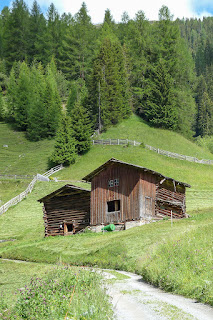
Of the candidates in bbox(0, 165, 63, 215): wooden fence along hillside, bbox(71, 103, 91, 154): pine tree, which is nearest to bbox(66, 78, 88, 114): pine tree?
bbox(71, 103, 91, 154): pine tree

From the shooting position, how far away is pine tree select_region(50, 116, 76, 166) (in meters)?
76.2

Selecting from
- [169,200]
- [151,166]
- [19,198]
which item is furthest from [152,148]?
[169,200]

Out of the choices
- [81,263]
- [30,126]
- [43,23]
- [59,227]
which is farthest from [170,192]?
[43,23]

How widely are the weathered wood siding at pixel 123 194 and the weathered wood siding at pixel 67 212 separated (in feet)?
5.63

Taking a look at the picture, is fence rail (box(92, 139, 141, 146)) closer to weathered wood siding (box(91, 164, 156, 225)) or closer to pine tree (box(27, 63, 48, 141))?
pine tree (box(27, 63, 48, 141))

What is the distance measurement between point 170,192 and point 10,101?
71.2 metres

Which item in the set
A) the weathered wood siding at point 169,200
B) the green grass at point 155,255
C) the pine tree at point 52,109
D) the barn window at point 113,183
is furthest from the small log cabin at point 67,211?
the pine tree at point 52,109

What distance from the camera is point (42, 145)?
292 feet

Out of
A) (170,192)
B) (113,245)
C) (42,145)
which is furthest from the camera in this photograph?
(42,145)

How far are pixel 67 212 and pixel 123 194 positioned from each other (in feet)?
22.6

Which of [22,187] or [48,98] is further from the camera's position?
[48,98]

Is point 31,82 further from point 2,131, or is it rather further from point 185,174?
point 185,174

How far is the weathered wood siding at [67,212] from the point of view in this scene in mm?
44500

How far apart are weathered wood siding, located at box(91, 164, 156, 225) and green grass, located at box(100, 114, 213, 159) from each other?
4254 centimetres
